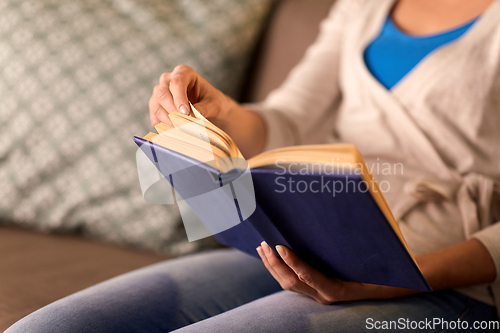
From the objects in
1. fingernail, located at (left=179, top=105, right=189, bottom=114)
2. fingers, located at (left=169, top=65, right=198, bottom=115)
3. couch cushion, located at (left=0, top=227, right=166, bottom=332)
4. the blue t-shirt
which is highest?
fingers, located at (left=169, top=65, right=198, bottom=115)

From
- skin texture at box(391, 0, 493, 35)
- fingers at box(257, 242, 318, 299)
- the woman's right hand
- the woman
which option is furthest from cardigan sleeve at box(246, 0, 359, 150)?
fingers at box(257, 242, 318, 299)

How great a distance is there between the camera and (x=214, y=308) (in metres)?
0.58

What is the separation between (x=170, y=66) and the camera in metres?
0.82

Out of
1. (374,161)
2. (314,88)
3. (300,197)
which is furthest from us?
(314,88)

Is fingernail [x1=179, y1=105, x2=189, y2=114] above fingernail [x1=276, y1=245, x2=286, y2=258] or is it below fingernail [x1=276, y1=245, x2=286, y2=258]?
above

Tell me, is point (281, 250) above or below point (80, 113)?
below

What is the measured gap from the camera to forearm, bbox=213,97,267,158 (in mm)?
586

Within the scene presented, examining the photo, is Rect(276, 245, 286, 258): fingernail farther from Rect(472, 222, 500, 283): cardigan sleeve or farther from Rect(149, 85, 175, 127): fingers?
Rect(472, 222, 500, 283): cardigan sleeve

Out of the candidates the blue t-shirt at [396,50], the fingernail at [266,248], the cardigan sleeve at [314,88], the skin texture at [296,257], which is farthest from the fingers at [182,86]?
the blue t-shirt at [396,50]

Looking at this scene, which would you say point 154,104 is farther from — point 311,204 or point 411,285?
point 411,285

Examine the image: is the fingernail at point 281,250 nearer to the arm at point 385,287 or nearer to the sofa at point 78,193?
the arm at point 385,287

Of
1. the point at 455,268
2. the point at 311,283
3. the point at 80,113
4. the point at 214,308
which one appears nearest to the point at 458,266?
the point at 455,268

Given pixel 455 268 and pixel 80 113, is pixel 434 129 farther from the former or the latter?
pixel 80 113

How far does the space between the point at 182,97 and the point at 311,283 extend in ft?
0.88
